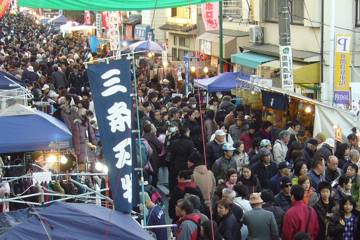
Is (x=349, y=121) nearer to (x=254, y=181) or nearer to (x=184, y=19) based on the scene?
(x=254, y=181)

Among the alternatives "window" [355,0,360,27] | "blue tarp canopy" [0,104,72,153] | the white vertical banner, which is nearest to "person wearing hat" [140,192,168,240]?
"blue tarp canopy" [0,104,72,153]

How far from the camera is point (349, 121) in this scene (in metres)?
13.9

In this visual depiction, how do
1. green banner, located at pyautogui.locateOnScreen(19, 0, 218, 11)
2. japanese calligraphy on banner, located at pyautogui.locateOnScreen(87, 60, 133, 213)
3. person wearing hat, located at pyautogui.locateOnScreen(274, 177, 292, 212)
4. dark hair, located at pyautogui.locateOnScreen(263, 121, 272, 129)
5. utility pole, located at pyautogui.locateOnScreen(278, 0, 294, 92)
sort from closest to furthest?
japanese calligraphy on banner, located at pyautogui.locateOnScreen(87, 60, 133, 213) → person wearing hat, located at pyautogui.locateOnScreen(274, 177, 292, 212) → green banner, located at pyautogui.locateOnScreen(19, 0, 218, 11) → dark hair, located at pyautogui.locateOnScreen(263, 121, 272, 129) → utility pole, located at pyautogui.locateOnScreen(278, 0, 294, 92)

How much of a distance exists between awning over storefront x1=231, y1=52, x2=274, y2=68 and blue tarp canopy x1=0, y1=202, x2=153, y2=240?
16282 millimetres

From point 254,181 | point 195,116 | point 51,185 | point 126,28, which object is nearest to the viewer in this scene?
point 51,185

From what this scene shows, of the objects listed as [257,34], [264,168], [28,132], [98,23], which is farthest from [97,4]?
[98,23]

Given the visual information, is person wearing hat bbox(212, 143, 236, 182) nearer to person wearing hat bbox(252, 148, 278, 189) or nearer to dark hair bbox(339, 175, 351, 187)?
person wearing hat bbox(252, 148, 278, 189)

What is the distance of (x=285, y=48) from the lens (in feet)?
54.7

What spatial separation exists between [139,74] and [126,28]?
16179mm

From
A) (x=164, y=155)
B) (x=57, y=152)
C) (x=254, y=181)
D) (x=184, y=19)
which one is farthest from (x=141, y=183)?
(x=184, y=19)

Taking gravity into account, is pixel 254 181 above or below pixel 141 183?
below

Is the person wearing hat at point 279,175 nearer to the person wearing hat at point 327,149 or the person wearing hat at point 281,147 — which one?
the person wearing hat at point 327,149

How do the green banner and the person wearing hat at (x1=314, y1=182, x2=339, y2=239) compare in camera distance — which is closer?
the person wearing hat at (x1=314, y1=182, x2=339, y2=239)

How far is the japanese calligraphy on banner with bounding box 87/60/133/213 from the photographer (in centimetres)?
736
